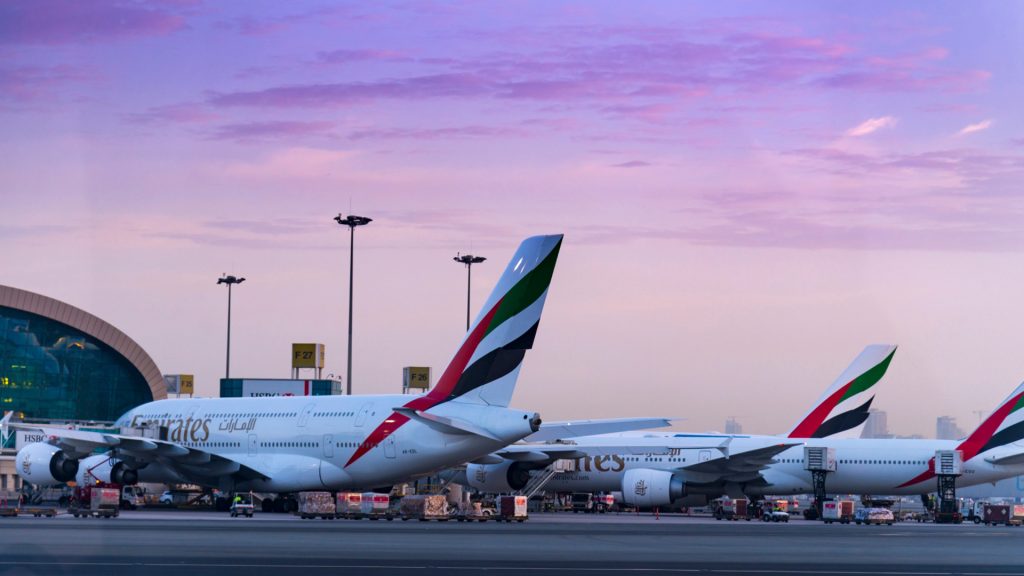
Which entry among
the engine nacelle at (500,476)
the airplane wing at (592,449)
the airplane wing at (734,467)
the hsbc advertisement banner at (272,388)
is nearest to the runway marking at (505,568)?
the airplane wing at (592,449)

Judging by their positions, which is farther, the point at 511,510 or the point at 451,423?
the point at 511,510

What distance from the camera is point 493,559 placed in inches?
1104

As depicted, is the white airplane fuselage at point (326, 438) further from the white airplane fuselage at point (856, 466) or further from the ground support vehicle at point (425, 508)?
the white airplane fuselage at point (856, 466)

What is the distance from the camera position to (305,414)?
191ft

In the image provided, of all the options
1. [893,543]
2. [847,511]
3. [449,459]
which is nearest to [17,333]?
[449,459]

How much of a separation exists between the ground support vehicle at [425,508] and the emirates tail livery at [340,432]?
4.17ft

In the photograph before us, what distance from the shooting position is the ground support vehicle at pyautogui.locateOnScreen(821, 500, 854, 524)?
60.6 m

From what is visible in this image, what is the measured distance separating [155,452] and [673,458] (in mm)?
26274

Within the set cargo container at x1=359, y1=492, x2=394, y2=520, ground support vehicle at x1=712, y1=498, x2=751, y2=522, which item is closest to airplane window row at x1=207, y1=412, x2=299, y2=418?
cargo container at x1=359, y1=492, x2=394, y2=520

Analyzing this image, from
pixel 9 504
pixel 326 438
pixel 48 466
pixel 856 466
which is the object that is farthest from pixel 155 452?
pixel 856 466

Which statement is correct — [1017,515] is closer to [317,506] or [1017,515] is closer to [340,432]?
[340,432]

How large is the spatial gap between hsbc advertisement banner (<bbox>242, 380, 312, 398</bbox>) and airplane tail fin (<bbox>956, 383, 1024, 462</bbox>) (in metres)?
40.4

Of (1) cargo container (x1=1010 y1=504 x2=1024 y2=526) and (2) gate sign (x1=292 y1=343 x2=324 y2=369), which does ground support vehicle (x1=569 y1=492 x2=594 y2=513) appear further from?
(2) gate sign (x1=292 y1=343 x2=324 y2=369)

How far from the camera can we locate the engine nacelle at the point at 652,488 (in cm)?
6681
